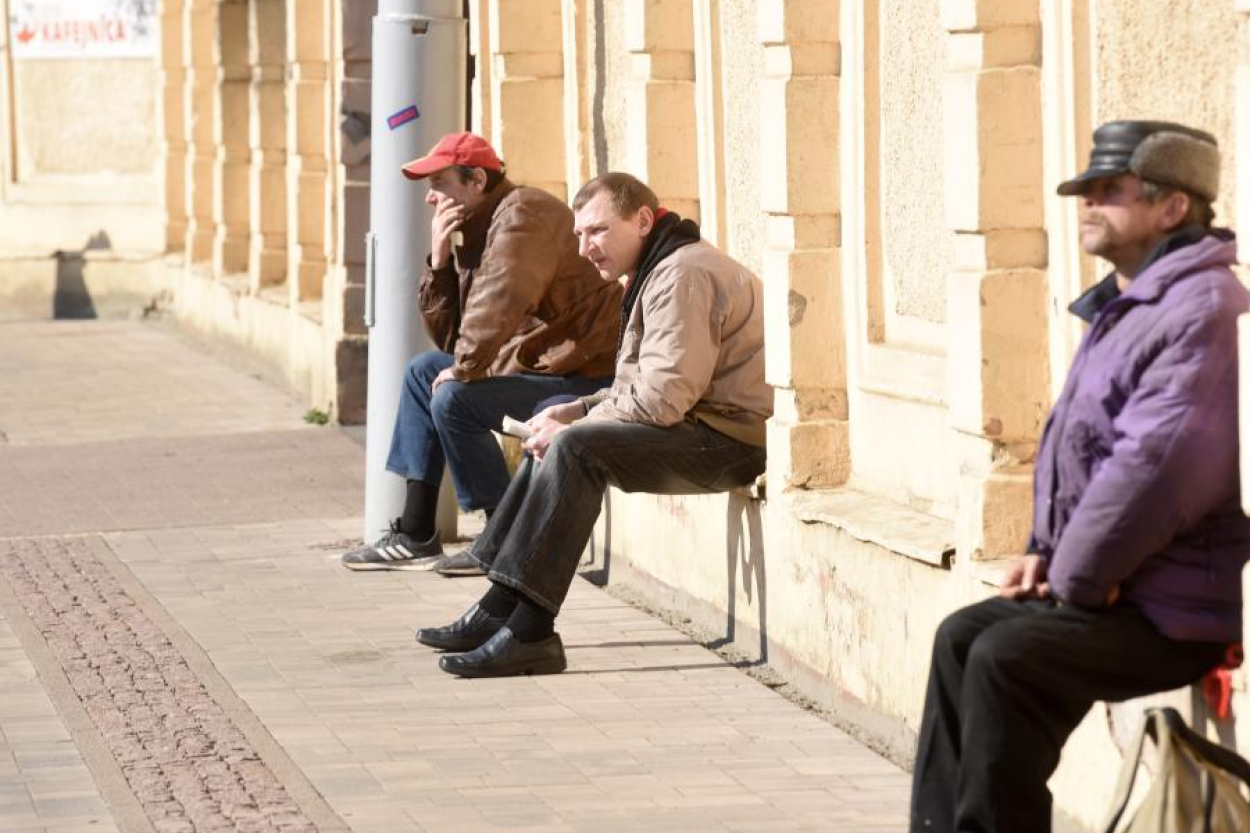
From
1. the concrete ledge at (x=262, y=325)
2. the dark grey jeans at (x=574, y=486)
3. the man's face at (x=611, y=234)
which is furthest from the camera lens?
the concrete ledge at (x=262, y=325)

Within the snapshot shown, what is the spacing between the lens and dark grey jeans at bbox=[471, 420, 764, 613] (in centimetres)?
828

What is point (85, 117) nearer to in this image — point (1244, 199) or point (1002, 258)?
point (1002, 258)

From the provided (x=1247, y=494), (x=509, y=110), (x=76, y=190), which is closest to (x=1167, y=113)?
(x=1247, y=494)

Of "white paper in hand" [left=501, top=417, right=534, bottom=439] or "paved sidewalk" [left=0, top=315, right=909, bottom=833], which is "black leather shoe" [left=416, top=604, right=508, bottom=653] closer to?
"paved sidewalk" [left=0, top=315, right=909, bottom=833]

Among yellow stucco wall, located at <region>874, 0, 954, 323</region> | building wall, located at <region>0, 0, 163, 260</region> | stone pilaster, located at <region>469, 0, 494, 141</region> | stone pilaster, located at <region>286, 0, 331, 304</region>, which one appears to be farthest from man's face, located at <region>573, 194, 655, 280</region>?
building wall, located at <region>0, 0, 163, 260</region>

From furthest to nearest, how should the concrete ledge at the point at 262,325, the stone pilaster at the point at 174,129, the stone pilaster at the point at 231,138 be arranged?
the stone pilaster at the point at 174,129 < the stone pilaster at the point at 231,138 < the concrete ledge at the point at 262,325

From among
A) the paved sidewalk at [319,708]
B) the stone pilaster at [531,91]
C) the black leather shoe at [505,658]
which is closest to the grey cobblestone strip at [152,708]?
the paved sidewalk at [319,708]

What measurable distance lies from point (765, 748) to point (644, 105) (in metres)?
3.34

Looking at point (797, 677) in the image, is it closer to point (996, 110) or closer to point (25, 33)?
point (996, 110)

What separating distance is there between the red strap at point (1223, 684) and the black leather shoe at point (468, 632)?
337 centimetres

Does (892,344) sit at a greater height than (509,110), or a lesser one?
lesser

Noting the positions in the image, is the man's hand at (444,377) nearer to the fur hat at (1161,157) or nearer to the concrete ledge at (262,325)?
the fur hat at (1161,157)

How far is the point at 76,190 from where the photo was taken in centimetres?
2400

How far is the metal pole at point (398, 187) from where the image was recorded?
10578mm
